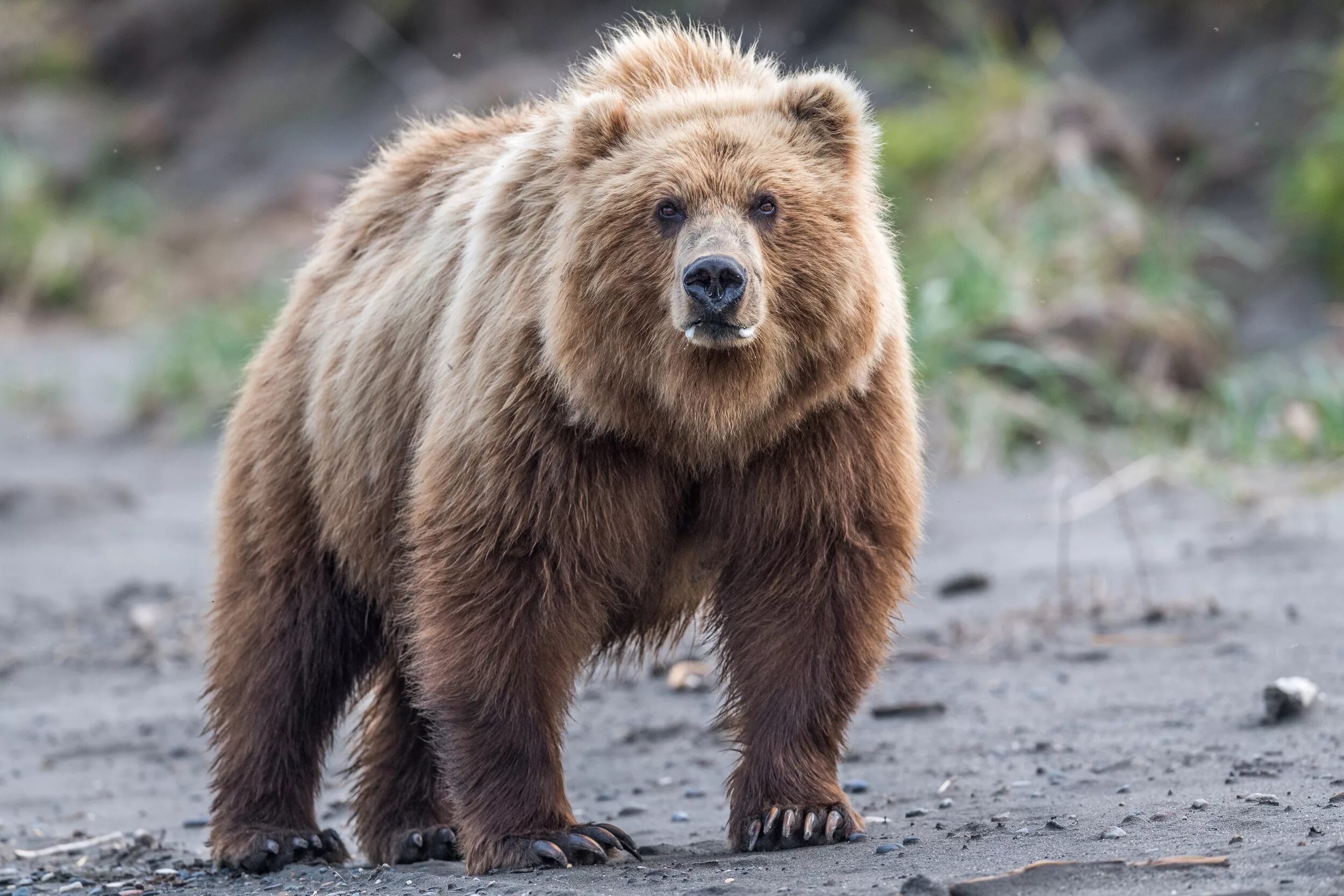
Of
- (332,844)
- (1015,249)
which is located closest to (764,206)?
(332,844)

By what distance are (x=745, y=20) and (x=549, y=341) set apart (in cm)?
1469

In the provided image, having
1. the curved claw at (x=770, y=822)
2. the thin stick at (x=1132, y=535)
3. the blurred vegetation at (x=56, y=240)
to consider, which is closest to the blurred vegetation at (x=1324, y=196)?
the thin stick at (x=1132, y=535)

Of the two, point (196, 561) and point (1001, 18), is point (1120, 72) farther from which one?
point (196, 561)

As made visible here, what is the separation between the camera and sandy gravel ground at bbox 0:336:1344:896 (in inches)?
163

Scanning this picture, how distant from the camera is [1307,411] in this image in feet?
33.6

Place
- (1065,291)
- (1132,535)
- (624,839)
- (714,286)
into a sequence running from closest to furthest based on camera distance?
(714,286)
(624,839)
(1132,535)
(1065,291)

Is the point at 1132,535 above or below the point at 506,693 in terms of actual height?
above

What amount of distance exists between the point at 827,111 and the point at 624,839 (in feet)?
6.50

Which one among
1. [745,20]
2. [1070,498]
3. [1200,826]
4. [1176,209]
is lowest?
[1200,826]

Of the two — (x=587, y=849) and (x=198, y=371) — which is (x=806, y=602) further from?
(x=198, y=371)

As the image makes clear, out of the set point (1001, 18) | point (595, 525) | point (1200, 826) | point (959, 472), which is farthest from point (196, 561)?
point (1001, 18)

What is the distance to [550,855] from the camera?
4469mm

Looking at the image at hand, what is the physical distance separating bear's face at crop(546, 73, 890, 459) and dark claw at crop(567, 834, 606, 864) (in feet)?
3.47

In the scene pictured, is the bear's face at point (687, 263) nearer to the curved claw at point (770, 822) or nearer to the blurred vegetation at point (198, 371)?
the curved claw at point (770, 822)
